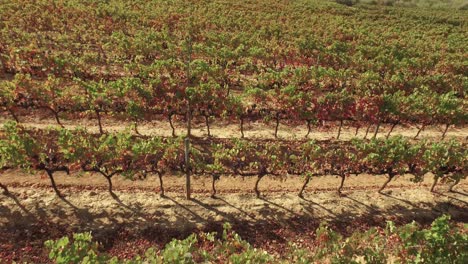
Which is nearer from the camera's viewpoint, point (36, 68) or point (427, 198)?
point (427, 198)

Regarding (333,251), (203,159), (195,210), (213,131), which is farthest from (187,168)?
(333,251)

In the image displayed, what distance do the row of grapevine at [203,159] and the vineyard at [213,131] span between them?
7cm

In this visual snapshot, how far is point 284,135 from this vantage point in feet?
68.8

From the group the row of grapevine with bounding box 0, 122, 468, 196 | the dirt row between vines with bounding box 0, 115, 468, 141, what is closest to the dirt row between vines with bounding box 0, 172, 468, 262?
the row of grapevine with bounding box 0, 122, 468, 196

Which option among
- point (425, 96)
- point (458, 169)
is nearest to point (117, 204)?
point (458, 169)

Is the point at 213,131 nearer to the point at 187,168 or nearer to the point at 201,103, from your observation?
the point at 201,103

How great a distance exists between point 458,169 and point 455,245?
7.32 m

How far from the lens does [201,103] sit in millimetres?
20484

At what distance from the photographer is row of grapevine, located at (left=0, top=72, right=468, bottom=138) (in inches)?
752

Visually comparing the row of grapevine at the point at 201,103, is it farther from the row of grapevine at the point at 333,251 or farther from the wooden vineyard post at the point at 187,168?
the row of grapevine at the point at 333,251

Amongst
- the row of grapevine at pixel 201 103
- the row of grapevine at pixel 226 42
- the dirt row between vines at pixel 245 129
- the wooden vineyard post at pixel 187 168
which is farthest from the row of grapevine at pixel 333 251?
the row of grapevine at pixel 226 42

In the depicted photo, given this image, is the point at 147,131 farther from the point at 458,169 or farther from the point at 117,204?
the point at 458,169

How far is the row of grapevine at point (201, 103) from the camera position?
752 inches

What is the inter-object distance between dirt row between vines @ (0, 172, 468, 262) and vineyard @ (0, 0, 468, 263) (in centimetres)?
7
